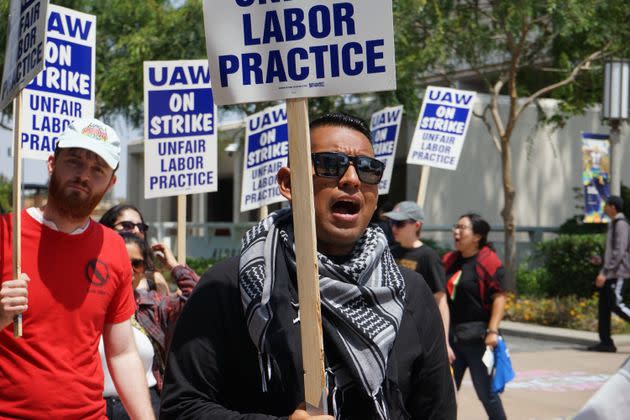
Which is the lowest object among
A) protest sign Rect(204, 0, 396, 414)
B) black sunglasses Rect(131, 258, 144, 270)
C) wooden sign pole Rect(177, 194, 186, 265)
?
black sunglasses Rect(131, 258, 144, 270)

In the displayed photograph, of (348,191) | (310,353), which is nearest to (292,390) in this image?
(310,353)

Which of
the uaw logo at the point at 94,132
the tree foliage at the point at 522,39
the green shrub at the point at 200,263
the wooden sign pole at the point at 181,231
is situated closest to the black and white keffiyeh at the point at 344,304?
the uaw logo at the point at 94,132

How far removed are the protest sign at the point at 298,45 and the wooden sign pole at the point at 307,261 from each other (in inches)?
8.2

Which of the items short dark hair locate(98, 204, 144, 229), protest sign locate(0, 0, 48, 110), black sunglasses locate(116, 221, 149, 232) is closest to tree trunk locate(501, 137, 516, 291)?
short dark hair locate(98, 204, 144, 229)

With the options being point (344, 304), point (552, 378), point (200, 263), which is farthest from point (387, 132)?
point (200, 263)

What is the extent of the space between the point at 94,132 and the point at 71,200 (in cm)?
29

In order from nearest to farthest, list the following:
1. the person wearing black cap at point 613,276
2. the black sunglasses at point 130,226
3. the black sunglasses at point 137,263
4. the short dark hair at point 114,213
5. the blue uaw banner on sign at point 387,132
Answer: the black sunglasses at point 137,263
the black sunglasses at point 130,226
the short dark hair at point 114,213
the blue uaw banner on sign at point 387,132
the person wearing black cap at point 613,276

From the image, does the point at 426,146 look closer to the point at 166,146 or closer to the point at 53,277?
the point at 166,146

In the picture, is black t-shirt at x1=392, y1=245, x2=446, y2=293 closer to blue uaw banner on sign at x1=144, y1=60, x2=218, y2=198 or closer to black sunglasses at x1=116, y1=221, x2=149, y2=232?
blue uaw banner on sign at x1=144, y1=60, x2=218, y2=198

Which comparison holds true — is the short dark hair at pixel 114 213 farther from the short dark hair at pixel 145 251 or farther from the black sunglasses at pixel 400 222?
the black sunglasses at pixel 400 222

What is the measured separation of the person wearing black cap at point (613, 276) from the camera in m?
14.5

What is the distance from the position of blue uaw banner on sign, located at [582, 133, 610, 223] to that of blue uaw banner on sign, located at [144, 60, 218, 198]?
11.6 m

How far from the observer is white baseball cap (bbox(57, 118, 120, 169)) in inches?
164

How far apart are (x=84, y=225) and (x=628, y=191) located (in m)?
19.5
